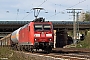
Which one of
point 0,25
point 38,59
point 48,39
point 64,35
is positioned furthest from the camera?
point 0,25

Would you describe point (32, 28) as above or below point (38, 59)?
above

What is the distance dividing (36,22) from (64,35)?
1654 inches

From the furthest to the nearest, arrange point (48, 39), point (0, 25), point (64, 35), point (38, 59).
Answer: point (0, 25), point (64, 35), point (48, 39), point (38, 59)

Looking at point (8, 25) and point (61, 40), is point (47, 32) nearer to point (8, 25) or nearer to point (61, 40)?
point (61, 40)

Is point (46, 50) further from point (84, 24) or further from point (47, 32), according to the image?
point (84, 24)

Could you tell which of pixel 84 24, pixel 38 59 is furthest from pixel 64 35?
pixel 38 59

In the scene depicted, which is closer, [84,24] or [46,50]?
[46,50]

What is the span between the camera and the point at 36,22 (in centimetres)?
2591

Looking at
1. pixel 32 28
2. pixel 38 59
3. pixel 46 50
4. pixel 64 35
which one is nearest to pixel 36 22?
pixel 32 28

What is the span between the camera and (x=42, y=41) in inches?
988

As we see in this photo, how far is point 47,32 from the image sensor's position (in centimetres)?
2530

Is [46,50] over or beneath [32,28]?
beneath

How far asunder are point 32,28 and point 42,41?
1556mm

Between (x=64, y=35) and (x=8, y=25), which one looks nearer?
(x=64, y=35)
